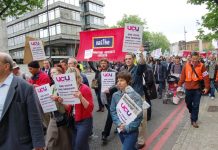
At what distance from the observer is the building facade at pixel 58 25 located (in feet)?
207

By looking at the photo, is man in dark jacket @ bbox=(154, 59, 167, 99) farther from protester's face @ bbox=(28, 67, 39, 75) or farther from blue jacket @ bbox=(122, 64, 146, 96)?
protester's face @ bbox=(28, 67, 39, 75)

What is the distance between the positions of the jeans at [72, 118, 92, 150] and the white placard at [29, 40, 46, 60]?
452 cm

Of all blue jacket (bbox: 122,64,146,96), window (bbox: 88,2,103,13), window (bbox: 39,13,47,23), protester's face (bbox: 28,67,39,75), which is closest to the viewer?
blue jacket (bbox: 122,64,146,96)

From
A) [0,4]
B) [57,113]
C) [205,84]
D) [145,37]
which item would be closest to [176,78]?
[205,84]

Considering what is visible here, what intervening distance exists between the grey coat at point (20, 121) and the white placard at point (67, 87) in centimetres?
119

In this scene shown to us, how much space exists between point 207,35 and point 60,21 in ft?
124

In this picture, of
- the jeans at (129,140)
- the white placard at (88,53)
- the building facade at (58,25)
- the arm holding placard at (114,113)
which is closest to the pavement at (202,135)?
the jeans at (129,140)

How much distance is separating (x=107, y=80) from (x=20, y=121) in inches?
141

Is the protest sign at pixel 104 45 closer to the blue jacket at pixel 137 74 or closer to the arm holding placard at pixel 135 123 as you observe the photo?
the blue jacket at pixel 137 74

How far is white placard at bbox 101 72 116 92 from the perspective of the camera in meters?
6.98

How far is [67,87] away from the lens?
489cm

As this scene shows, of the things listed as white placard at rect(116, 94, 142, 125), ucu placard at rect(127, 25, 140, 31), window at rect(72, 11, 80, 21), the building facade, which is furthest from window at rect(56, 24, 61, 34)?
white placard at rect(116, 94, 142, 125)

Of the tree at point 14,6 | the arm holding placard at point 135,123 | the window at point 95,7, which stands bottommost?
the arm holding placard at point 135,123

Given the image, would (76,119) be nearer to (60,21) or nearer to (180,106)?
(180,106)
